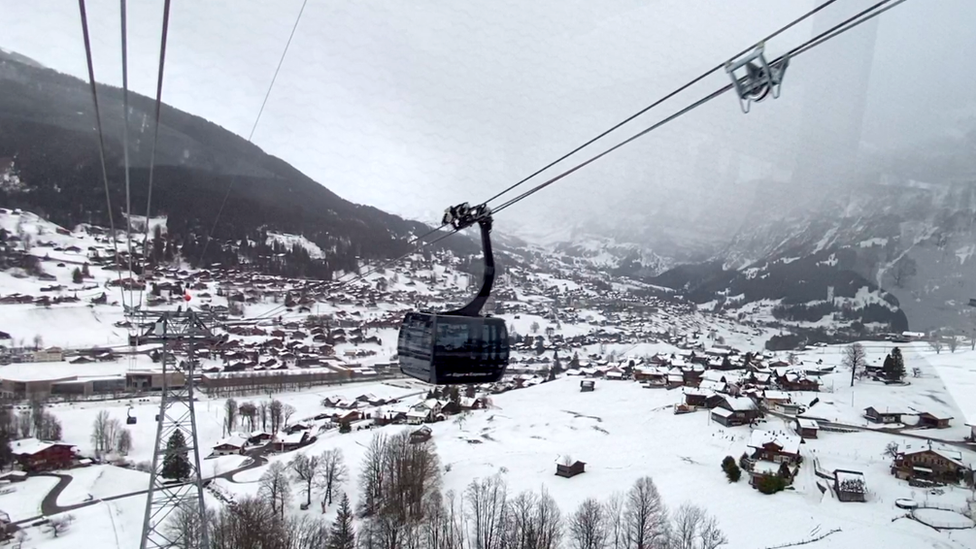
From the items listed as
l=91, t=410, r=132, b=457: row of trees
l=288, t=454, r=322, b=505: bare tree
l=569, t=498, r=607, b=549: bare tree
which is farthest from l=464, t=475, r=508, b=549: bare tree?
l=91, t=410, r=132, b=457: row of trees

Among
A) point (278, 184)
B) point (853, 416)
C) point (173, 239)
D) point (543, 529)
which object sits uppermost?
point (278, 184)

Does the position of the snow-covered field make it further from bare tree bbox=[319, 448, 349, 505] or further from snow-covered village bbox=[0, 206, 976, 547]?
bare tree bbox=[319, 448, 349, 505]

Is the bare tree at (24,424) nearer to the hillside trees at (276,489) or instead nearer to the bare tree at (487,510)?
the hillside trees at (276,489)

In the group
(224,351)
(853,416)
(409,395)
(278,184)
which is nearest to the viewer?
(853,416)

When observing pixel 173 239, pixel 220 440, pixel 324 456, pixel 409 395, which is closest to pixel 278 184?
pixel 173 239

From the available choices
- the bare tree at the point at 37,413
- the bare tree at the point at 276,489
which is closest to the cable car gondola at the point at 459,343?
the bare tree at the point at 276,489

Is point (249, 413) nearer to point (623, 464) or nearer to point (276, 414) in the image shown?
point (276, 414)

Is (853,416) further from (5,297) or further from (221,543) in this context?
(5,297)
